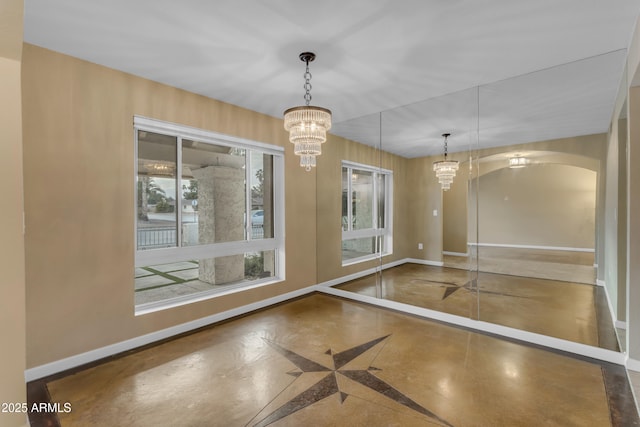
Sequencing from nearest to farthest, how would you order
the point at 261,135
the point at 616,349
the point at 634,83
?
the point at 634,83 < the point at 616,349 < the point at 261,135

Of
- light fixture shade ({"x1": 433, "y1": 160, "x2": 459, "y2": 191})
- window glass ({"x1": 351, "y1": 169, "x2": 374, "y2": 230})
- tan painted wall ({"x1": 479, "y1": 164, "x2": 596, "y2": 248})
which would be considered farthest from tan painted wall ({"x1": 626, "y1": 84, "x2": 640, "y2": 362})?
window glass ({"x1": 351, "y1": 169, "x2": 374, "y2": 230})

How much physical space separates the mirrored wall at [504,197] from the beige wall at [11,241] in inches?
146

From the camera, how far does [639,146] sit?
93.5 inches

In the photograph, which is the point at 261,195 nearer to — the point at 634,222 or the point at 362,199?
the point at 362,199

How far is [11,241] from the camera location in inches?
64.7

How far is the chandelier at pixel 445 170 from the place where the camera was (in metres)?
4.12

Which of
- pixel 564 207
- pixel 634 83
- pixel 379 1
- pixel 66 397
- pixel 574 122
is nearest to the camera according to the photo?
pixel 379 1

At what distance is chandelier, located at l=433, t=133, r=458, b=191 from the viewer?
4121mm

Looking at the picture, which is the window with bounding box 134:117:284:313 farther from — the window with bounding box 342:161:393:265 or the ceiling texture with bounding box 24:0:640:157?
the window with bounding box 342:161:393:265

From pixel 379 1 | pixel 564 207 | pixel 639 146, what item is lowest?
pixel 564 207

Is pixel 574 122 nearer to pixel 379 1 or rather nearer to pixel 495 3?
pixel 495 3

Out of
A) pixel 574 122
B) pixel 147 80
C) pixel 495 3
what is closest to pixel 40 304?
pixel 147 80

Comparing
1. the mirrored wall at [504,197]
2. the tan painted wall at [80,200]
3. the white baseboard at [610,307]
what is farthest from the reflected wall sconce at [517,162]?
the tan painted wall at [80,200]

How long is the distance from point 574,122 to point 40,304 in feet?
19.1
